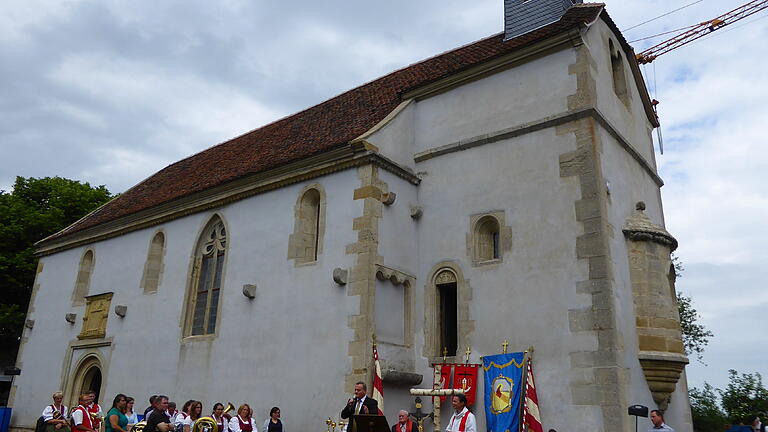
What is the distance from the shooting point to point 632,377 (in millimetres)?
11539

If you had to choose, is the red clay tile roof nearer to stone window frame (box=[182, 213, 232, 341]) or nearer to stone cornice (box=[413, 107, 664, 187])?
stone window frame (box=[182, 213, 232, 341])

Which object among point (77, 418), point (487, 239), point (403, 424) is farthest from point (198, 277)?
point (403, 424)

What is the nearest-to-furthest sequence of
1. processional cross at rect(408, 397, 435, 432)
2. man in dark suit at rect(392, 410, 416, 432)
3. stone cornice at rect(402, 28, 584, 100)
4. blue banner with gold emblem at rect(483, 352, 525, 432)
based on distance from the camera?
man in dark suit at rect(392, 410, 416, 432)
blue banner with gold emblem at rect(483, 352, 525, 432)
processional cross at rect(408, 397, 435, 432)
stone cornice at rect(402, 28, 584, 100)

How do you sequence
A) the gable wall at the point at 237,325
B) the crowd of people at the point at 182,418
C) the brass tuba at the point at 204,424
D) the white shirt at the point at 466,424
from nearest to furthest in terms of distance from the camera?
the white shirt at the point at 466,424
the crowd of people at the point at 182,418
the brass tuba at the point at 204,424
the gable wall at the point at 237,325

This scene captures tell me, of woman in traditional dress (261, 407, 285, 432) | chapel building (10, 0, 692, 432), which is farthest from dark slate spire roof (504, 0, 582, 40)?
woman in traditional dress (261, 407, 285, 432)

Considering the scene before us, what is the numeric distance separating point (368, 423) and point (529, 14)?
481 inches

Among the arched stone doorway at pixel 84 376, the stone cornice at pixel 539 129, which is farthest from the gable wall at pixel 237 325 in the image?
the stone cornice at pixel 539 129

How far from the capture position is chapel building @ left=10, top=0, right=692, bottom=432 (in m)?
12.0

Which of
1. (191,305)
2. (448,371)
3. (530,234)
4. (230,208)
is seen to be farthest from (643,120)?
(191,305)

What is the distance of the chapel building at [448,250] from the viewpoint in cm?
1198

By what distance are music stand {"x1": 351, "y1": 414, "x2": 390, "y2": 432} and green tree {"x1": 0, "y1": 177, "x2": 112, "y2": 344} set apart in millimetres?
22706

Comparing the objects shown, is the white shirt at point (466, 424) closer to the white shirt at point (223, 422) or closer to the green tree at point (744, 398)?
the white shirt at point (223, 422)

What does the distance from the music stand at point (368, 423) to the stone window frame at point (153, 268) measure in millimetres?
11770

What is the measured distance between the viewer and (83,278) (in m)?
21.8
